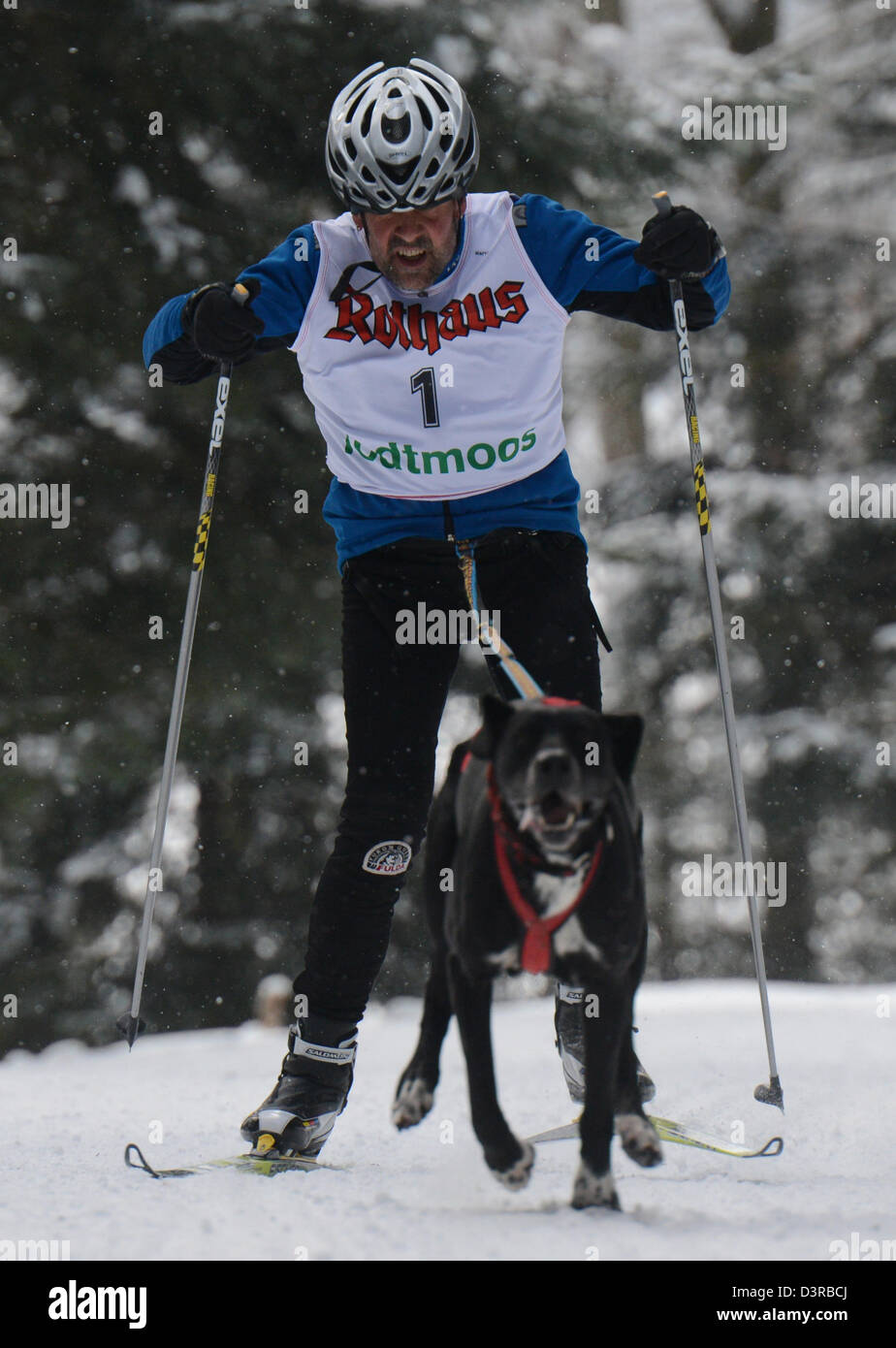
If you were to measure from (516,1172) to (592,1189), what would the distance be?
0.16 m

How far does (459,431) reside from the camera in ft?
10.2

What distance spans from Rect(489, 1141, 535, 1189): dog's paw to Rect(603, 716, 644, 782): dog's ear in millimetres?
737

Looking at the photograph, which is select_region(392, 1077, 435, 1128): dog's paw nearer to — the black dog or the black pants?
the black dog

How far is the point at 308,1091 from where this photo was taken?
3365 mm

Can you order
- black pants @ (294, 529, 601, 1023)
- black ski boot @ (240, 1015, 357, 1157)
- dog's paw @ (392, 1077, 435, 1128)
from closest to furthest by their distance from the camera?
dog's paw @ (392, 1077, 435, 1128)
black pants @ (294, 529, 601, 1023)
black ski boot @ (240, 1015, 357, 1157)

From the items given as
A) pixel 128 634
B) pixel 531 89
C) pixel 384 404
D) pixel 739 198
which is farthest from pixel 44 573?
pixel 739 198

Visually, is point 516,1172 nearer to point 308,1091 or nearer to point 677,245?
point 308,1091

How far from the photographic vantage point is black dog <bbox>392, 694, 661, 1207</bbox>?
215 cm

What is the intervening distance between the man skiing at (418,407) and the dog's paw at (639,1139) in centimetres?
92

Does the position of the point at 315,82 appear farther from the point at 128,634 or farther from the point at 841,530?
the point at 841,530

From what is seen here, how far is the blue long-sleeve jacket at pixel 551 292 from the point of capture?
3139 millimetres

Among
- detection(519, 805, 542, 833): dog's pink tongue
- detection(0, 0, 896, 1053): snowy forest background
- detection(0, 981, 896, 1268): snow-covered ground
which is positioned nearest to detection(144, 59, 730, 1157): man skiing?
detection(0, 981, 896, 1268): snow-covered ground

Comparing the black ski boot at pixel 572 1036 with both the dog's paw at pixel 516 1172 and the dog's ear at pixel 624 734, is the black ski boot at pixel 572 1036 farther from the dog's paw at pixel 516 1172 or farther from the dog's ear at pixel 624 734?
the dog's ear at pixel 624 734

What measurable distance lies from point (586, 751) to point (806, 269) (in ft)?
36.4
